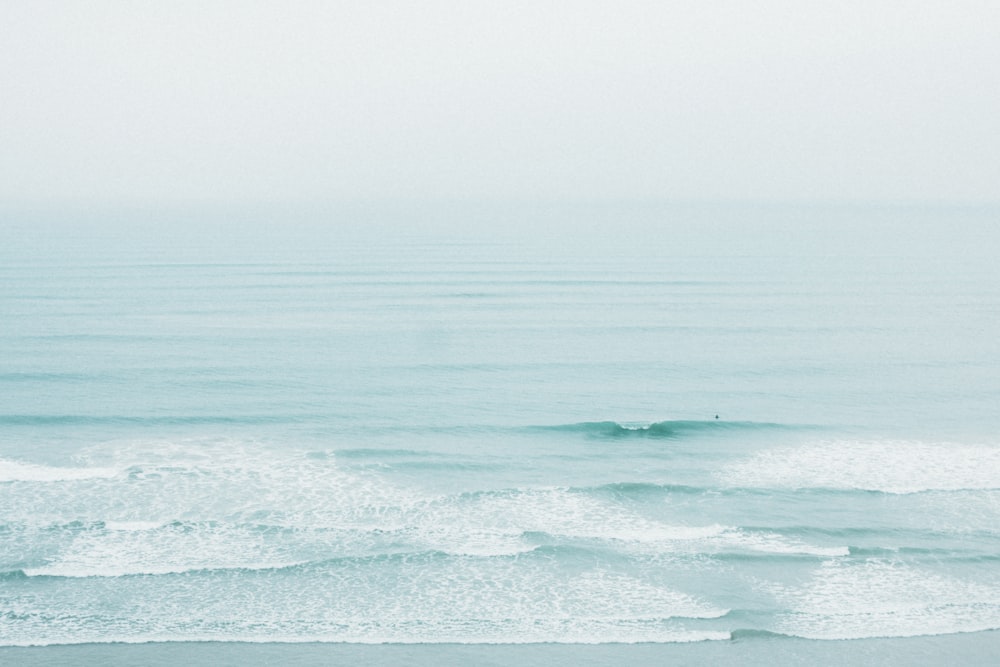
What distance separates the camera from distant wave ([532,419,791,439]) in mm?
38062

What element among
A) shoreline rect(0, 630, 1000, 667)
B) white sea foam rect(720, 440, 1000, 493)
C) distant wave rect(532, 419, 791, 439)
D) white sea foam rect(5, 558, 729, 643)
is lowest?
shoreline rect(0, 630, 1000, 667)

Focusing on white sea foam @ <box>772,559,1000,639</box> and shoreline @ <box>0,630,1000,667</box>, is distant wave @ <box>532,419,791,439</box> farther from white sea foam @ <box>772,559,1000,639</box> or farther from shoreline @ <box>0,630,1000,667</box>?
shoreline @ <box>0,630,1000,667</box>

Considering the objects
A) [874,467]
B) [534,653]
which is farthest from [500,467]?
[874,467]

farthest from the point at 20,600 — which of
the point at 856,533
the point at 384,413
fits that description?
the point at 856,533

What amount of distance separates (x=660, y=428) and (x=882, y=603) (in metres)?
14.2

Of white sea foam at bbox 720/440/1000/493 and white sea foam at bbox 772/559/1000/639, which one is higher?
white sea foam at bbox 720/440/1000/493

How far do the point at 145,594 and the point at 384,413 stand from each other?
1634 centimetres

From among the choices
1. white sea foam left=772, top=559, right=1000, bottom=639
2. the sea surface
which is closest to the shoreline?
the sea surface

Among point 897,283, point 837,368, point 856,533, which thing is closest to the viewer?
point 856,533

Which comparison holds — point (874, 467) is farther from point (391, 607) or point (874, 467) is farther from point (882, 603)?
point (391, 607)

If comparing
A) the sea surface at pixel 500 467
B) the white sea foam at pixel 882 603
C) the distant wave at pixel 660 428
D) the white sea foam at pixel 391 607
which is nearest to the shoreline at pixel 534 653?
the sea surface at pixel 500 467

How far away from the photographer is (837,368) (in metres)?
47.8

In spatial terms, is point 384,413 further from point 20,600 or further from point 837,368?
point 837,368

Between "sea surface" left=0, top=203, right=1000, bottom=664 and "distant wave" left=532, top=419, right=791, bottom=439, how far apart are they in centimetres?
15
